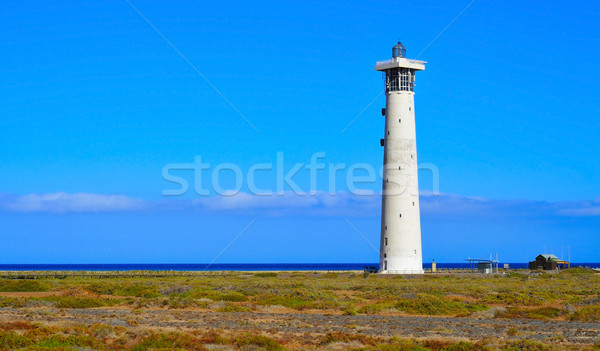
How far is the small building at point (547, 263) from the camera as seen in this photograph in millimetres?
80125

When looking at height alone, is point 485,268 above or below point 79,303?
above

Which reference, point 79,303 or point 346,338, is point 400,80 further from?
point 346,338

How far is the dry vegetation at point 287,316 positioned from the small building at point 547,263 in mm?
30077

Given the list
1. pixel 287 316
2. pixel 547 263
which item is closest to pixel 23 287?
pixel 287 316

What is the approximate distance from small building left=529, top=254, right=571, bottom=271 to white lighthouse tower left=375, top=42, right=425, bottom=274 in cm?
2766

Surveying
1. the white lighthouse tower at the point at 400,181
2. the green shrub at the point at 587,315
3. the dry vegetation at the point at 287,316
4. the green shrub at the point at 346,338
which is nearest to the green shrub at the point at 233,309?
the dry vegetation at the point at 287,316

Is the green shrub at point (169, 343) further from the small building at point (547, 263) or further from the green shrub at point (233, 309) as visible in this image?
the small building at point (547, 263)

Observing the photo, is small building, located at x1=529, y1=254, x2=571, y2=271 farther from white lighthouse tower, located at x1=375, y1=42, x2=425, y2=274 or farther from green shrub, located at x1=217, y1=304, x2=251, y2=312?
green shrub, located at x1=217, y1=304, x2=251, y2=312

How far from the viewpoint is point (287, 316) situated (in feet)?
104

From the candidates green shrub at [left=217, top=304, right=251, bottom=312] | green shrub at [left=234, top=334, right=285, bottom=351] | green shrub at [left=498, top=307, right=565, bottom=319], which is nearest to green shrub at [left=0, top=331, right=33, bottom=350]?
green shrub at [left=234, top=334, right=285, bottom=351]

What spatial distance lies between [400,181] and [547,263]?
31338 mm

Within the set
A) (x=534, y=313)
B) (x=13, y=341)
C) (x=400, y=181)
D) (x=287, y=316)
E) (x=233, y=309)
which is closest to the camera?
(x=13, y=341)

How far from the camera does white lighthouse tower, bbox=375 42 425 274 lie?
5769cm

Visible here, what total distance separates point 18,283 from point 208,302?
796 inches
